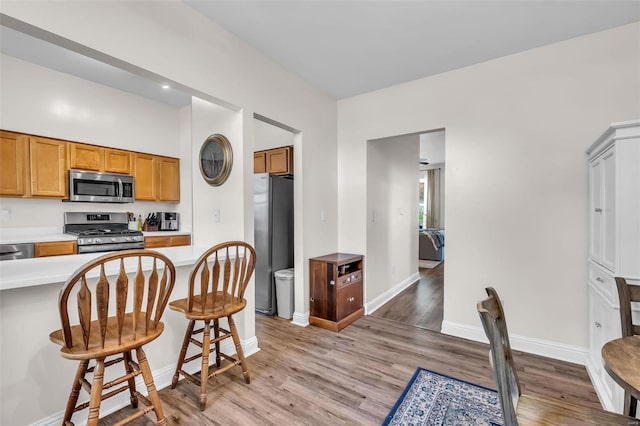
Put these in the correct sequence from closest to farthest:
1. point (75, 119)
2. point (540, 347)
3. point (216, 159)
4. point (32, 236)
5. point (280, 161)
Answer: point (540, 347) < point (216, 159) < point (32, 236) < point (75, 119) < point (280, 161)

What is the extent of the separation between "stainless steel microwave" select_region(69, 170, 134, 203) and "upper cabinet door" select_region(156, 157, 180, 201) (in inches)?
17.0

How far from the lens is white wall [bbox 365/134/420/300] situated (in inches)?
145

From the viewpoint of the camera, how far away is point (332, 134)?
3703 millimetres

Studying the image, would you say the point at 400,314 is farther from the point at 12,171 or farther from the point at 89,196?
the point at 12,171

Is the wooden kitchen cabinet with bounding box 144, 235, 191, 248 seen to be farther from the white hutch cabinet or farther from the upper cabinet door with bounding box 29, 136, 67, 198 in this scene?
the white hutch cabinet

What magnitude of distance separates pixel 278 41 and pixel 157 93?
103 inches

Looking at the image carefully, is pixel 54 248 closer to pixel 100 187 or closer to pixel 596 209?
pixel 100 187

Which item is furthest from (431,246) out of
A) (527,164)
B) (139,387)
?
(139,387)

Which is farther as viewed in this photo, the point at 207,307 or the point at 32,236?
the point at 32,236

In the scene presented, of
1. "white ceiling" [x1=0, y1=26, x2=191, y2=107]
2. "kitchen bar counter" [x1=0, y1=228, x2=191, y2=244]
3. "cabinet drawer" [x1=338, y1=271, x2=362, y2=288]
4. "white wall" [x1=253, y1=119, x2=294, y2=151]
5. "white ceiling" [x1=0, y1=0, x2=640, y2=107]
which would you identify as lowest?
"cabinet drawer" [x1=338, y1=271, x2=362, y2=288]

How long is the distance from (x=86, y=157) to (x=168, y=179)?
42.5 inches

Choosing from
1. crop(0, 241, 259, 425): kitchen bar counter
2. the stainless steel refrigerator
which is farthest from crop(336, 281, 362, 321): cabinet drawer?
crop(0, 241, 259, 425): kitchen bar counter

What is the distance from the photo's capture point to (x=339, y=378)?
7.07 ft

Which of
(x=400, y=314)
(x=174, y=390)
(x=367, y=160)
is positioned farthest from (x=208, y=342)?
(x=367, y=160)
